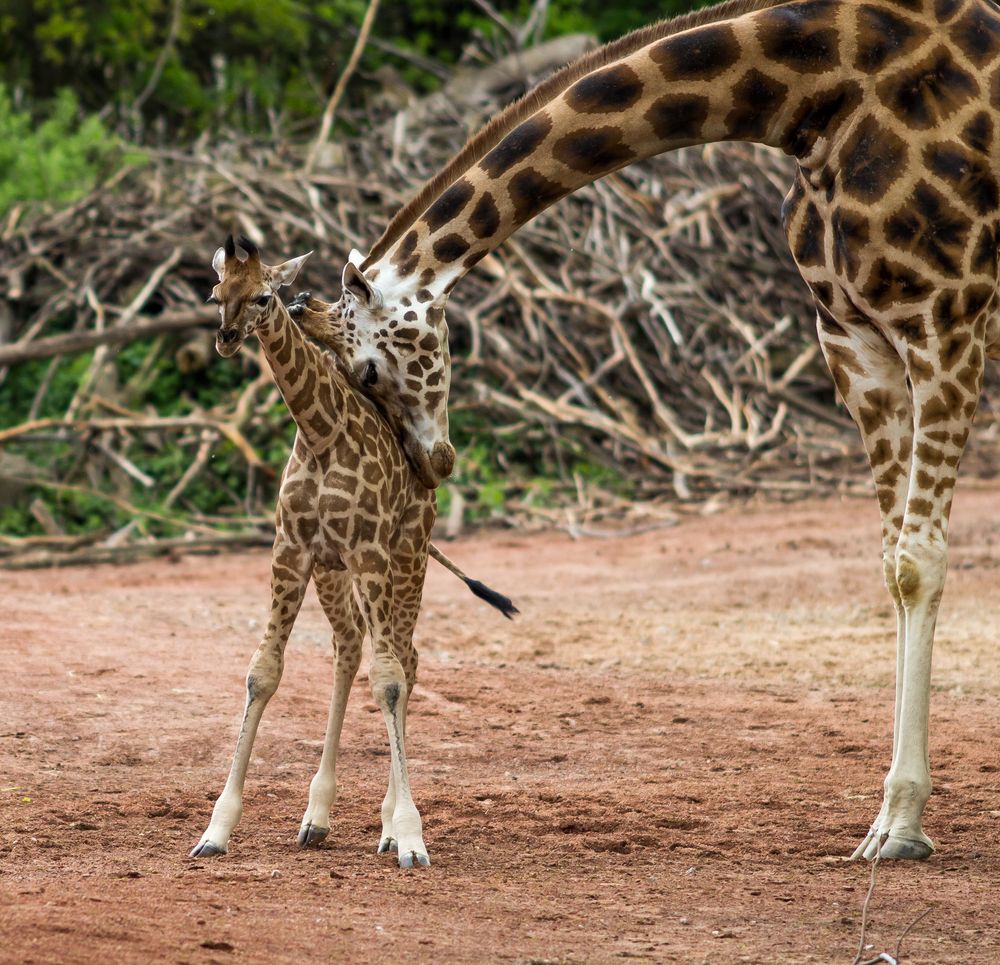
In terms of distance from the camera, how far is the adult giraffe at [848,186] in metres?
5.15

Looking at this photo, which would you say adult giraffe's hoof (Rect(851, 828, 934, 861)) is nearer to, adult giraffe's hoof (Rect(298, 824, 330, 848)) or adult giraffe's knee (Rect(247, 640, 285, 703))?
adult giraffe's hoof (Rect(298, 824, 330, 848))

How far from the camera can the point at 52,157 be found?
17.0 metres

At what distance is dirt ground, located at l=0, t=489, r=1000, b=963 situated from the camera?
4066mm

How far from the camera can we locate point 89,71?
75.4 ft

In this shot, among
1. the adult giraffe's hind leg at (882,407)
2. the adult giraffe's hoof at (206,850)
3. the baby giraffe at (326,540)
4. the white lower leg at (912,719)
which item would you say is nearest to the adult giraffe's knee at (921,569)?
the white lower leg at (912,719)

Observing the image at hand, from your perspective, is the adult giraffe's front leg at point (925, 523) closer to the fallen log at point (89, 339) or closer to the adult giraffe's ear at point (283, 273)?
the adult giraffe's ear at point (283, 273)

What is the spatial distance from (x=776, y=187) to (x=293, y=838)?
44.0ft

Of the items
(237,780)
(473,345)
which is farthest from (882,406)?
(473,345)

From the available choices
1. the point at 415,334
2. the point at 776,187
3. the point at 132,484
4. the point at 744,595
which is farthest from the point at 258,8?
the point at 415,334

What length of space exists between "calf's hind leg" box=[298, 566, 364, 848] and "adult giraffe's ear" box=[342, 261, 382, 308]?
93 centimetres

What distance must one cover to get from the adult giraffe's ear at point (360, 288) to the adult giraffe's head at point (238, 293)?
334mm

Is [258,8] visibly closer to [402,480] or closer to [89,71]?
[89,71]

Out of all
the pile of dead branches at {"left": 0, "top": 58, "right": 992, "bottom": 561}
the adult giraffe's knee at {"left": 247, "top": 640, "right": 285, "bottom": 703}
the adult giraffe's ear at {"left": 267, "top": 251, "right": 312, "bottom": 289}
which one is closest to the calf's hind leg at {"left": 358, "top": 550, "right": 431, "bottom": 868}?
the adult giraffe's knee at {"left": 247, "top": 640, "right": 285, "bottom": 703}

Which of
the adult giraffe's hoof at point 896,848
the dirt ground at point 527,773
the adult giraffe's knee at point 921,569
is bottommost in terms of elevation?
the dirt ground at point 527,773
